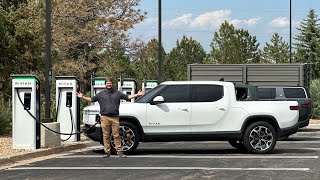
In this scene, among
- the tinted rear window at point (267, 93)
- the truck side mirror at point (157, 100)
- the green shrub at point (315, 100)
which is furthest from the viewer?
the green shrub at point (315, 100)

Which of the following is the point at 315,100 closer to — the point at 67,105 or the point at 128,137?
the point at 67,105

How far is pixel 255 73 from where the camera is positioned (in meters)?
24.3

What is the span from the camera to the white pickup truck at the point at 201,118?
1322 cm

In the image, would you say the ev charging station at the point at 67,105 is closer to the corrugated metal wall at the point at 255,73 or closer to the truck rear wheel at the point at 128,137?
the truck rear wheel at the point at 128,137

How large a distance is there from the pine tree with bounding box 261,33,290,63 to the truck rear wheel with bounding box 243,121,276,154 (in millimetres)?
44447

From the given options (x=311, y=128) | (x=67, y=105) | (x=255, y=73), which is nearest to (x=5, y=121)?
(x=67, y=105)

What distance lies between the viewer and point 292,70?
23547 millimetres

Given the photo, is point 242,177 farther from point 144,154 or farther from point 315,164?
point 144,154

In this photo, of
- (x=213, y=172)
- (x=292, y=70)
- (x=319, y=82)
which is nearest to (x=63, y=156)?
(x=213, y=172)

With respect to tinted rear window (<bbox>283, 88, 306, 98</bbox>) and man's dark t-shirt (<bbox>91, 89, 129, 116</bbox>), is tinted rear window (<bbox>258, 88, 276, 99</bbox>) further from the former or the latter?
man's dark t-shirt (<bbox>91, 89, 129, 116</bbox>)

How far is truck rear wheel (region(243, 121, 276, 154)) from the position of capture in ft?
43.8

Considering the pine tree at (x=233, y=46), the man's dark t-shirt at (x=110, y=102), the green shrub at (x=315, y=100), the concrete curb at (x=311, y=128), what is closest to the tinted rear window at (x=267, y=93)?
the concrete curb at (x=311, y=128)

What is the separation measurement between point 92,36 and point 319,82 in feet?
43.5

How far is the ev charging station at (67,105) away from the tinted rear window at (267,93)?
7.03 metres
